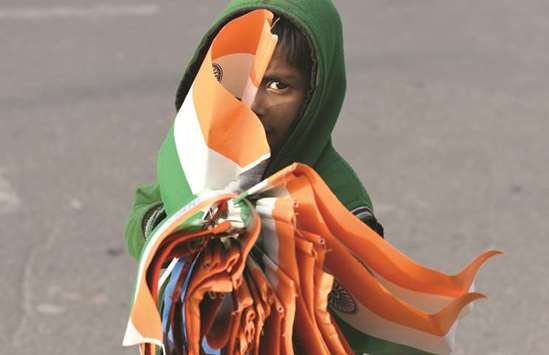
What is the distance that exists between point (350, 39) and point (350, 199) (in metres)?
4.94

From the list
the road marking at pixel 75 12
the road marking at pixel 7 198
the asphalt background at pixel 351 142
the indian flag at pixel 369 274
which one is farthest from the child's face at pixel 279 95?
the road marking at pixel 75 12

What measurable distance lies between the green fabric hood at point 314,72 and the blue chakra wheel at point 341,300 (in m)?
0.34

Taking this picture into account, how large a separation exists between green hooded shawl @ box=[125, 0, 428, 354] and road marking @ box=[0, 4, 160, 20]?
5.23 meters

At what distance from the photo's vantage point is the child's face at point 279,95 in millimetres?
2383

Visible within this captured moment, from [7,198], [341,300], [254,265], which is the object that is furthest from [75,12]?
[254,265]

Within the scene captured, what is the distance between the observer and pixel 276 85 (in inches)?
94.5

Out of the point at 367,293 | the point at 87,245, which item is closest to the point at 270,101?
the point at 367,293

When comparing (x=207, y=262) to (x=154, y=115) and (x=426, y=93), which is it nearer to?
(x=154, y=115)

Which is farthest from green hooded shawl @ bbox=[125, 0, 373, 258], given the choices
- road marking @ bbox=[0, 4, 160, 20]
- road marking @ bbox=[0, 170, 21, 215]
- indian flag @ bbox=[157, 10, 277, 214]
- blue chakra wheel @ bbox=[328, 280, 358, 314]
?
road marking @ bbox=[0, 4, 160, 20]

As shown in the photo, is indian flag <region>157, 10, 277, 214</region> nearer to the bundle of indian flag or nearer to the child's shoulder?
the bundle of indian flag

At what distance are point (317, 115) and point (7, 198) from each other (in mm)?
3240

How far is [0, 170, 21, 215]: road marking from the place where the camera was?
534cm

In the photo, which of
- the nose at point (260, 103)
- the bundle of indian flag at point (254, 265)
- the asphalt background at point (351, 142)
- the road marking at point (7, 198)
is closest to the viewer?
the bundle of indian flag at point (254, 265)

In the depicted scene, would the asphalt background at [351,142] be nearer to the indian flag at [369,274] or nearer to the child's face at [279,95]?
the child's face at [279,95]
